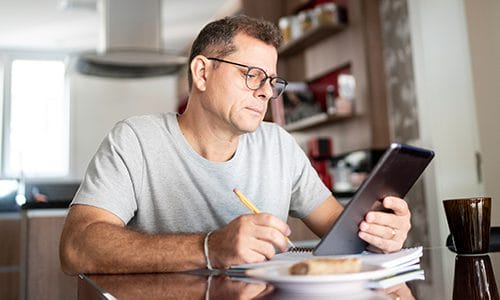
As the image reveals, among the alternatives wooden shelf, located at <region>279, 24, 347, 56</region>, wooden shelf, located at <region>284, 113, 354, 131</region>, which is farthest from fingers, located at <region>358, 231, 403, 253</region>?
wooden shelf, located at <region>279, 24, 347, 56</region>

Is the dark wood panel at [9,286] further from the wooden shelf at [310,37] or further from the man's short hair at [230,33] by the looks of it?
the wooden shelf at [310,37]

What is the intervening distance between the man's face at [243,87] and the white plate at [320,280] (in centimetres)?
67

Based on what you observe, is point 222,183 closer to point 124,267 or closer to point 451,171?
point 124,267

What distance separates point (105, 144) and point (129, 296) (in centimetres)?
65

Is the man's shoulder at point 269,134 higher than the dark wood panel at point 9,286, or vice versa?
the man's shoulder at point 269,134

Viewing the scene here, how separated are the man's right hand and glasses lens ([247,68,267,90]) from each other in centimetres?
51

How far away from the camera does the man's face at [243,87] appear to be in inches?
50.8

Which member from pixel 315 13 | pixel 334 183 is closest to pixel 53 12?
pixel 315 13

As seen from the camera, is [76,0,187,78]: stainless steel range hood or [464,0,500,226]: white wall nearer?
[464,0,500,226]: white wall

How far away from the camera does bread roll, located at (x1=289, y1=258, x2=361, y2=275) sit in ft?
2.10

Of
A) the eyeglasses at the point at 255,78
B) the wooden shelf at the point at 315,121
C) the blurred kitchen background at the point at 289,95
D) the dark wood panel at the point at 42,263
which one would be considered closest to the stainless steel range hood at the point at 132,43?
the blurred kitchen background at the point at 289,95

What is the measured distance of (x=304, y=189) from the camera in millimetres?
1502

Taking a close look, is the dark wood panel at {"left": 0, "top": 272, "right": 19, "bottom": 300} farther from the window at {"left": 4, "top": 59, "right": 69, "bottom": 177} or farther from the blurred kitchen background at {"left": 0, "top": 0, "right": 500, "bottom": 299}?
the window at {"left": 4, "top": 59, "right": 69, "bottom": 177}

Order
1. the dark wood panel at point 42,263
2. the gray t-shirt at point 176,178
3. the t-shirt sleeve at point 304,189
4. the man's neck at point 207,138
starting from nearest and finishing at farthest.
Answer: the gray t-shirt at point 176,178 → the man's neck at point 207,138 → the t-shirt sleeve at point 304,189 → the dark wood panel at point 42,263
